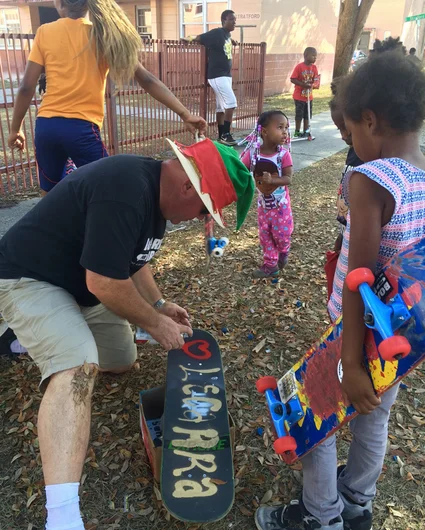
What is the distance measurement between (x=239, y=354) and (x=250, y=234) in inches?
89.4

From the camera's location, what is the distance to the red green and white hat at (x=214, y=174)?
195cm

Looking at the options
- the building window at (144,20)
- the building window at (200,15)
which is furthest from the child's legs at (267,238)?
the building window at (144,20)

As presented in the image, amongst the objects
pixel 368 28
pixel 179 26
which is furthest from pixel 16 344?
pixel 368 28

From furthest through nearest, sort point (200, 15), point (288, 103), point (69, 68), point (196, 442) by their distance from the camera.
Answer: point (200, 15)
point (288, 103)
point (69, 68)
point (196, 442)

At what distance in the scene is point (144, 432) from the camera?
228cm

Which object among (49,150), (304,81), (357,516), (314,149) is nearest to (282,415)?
(357,516)

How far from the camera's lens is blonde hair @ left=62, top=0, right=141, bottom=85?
10.5 ft

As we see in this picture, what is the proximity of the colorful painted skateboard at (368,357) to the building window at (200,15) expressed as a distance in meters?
17.6

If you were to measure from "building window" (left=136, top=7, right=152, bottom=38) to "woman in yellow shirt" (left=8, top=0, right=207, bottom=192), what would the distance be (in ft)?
58.1

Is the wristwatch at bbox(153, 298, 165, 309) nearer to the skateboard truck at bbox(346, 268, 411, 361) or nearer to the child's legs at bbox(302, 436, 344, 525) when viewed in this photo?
the child's legs at bbox(302, 436, 344, 525)

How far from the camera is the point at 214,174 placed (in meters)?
1.97

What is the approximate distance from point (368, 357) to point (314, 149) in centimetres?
851

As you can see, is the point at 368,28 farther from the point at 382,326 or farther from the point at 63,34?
the point at 382,326

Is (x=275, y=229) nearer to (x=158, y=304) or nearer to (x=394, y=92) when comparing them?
(x=158, y=304)
